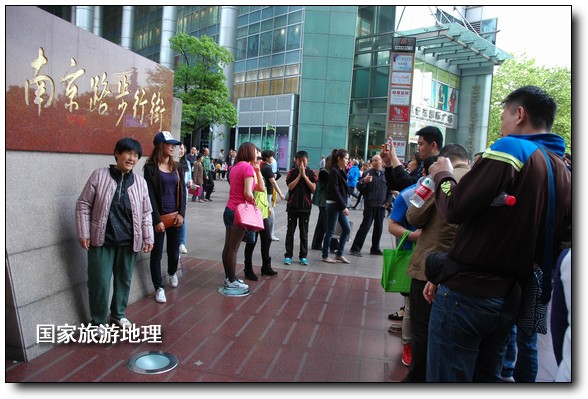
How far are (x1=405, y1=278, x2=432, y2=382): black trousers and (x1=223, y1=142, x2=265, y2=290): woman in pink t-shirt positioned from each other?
7.71ft

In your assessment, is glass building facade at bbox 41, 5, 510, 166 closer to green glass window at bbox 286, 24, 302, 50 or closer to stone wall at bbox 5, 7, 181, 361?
green glass window at bbox 286, 24, 302, 50

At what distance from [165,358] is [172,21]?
2853 centimetres

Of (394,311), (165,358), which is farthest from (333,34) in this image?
(165,358)

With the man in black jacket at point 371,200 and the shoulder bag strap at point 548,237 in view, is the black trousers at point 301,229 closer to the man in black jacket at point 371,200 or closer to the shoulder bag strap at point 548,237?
the man in black jacket at point 371,200

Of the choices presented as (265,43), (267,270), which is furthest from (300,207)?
(265,43)

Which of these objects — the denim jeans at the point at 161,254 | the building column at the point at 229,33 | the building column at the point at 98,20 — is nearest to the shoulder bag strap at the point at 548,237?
the denim jeans at the point at 161,254

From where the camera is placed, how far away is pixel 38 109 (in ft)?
10.0

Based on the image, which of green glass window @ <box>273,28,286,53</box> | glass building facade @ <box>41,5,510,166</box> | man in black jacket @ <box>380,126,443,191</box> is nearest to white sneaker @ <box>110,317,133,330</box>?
man in black jacket @ <box>380,126,443,191</box>

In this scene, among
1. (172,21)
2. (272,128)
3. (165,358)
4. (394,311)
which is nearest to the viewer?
(165,358)

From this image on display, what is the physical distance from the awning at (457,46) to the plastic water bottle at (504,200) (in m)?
18.6

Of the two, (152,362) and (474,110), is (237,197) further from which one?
(474,110)

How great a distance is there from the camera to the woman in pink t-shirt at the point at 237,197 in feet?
14.9

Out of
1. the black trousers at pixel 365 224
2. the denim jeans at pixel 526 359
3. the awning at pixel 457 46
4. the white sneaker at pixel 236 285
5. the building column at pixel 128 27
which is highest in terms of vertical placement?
the building column at pixel 128 27

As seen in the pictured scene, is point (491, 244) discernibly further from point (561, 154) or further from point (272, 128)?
point (272, 128)
